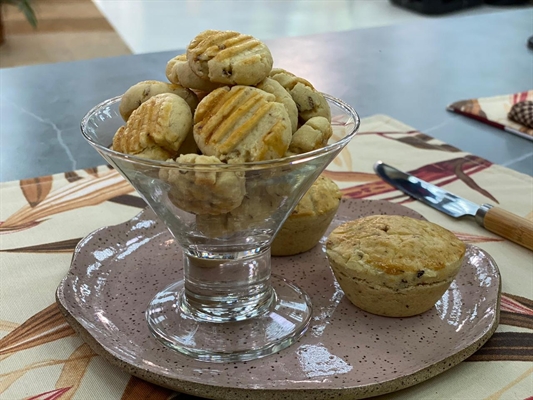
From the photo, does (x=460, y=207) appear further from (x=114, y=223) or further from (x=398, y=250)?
(x=114, y=223)

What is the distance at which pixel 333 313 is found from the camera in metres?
0.62

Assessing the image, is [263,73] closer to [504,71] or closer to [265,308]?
[265,308]

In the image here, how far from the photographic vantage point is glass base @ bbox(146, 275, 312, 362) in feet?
1.84

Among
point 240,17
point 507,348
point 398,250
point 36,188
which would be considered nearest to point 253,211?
point 398,250

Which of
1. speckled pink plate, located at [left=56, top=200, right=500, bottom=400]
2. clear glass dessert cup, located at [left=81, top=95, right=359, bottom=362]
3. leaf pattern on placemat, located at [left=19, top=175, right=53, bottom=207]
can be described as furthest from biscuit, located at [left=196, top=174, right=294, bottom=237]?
leaf pattern on placemat, located at [left=19, top=175, right=53, bottom=207]

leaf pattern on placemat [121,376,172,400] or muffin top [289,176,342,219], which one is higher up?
muffin top [289,176,342,219]

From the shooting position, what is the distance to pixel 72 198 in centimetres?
88

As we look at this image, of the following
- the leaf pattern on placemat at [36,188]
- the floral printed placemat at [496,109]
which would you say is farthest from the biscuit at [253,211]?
the floral printed placemat at [496,109]

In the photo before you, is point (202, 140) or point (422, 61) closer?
point (202, 140)

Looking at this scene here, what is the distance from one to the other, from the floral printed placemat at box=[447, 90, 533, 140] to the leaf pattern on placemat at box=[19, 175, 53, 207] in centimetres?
74

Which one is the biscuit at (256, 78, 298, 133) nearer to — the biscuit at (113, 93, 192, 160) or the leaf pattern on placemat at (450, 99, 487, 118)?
the biscuit at (113, 93, 192, 160)

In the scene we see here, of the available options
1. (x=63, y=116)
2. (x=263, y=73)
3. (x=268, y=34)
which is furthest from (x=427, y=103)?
(x=268, y=34)

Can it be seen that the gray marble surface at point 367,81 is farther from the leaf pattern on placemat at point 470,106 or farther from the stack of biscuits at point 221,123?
the stack of biscuits at point 221,123

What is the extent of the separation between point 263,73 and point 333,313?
0.23 meters
